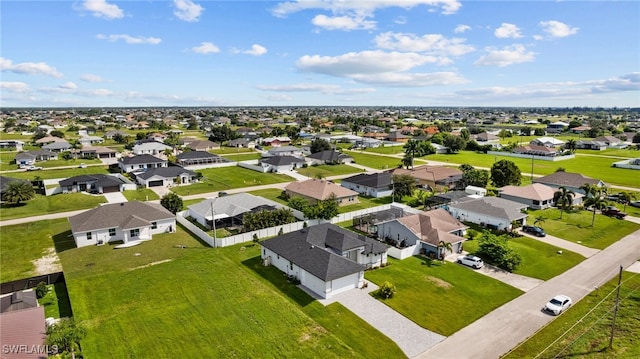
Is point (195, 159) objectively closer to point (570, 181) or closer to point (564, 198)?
point (564, 198)

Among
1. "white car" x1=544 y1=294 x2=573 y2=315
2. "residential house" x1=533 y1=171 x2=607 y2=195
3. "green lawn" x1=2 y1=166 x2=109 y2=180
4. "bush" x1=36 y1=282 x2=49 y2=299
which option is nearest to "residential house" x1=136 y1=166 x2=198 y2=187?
"green lawn" x1=2 y1=166 x2=109 y2=180

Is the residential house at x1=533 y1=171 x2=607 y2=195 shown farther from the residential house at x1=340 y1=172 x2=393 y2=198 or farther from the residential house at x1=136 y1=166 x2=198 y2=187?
the residential house at x1=136 y1=166 x2=198 y2=187

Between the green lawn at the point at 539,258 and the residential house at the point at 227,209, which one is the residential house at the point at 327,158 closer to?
the residential house at the point at 227,209

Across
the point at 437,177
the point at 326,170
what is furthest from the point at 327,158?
the point at 437,177

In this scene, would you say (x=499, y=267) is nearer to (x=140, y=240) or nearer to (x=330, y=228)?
(x=330, y=228)

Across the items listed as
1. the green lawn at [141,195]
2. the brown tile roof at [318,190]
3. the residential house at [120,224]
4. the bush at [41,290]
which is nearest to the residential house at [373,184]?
the brown tile roof at [318,190]
